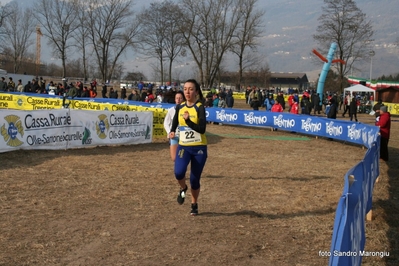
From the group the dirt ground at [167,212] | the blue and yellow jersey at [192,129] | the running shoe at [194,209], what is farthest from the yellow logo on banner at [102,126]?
the blue and yellow jersey at [192,129]

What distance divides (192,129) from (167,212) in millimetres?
1534

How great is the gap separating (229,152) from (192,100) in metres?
7.88

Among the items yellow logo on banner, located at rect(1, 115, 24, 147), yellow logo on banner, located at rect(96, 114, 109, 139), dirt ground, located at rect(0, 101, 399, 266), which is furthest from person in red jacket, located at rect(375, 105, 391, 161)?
yellow logo on banner, located at rect(1, 115, 24, 147)

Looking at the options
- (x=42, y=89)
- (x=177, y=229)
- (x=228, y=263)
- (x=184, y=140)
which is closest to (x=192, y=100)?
(x=184, y=140)

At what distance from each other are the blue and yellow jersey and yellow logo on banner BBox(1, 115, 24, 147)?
6.95 m

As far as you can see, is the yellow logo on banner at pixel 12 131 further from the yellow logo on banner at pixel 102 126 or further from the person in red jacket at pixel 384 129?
the person in red jacket at pixel 384 129

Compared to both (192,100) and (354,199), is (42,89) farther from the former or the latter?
(354,199)

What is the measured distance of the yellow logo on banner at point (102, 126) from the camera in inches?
559

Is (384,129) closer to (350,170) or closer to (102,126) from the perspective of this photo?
(102,126)

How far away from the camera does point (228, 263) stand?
5062 millimetres

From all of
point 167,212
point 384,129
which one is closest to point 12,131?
point 167,212

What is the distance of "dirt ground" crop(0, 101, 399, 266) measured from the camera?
5320 mm

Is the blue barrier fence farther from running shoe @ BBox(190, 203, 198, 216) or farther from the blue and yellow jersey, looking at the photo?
→ running shoe @ BBox(190, 203, 198, 216)

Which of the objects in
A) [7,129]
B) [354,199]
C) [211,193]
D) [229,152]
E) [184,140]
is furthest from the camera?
[229,152]
